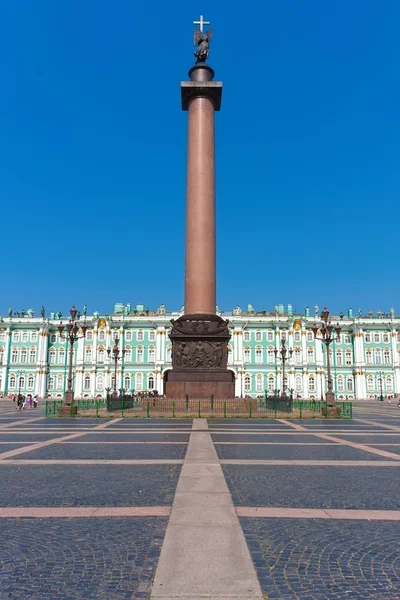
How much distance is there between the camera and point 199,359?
29.8 meters

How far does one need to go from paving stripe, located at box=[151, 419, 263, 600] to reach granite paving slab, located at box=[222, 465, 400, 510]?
0.59m

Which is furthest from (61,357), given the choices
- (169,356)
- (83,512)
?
(83,512)

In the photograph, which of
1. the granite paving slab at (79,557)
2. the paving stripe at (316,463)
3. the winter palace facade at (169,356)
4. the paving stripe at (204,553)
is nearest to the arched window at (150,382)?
the winter palace facade at (169,356)

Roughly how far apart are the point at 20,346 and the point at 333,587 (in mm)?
84812

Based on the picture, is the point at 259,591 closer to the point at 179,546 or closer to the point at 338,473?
the point at 179,546

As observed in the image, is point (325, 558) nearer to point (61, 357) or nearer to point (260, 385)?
point (260, 385)

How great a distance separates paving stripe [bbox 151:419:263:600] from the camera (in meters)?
3.92

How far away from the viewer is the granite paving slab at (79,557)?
13.3 ft

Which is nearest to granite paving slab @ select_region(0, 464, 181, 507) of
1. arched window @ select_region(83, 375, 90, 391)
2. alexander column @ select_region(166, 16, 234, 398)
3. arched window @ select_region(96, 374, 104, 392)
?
alexander column @ select_region(166, 16, 234, 398)

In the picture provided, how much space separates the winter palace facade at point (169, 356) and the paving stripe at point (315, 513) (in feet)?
242

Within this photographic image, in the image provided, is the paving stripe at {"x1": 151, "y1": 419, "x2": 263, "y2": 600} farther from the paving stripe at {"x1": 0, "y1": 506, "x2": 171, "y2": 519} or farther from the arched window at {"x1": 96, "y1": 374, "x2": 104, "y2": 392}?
the arched window at {"x1": 96, "y1": 374, "x2": 104, "y2": 392}

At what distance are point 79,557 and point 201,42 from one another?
37371mm

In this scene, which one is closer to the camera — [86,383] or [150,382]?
[150,382]

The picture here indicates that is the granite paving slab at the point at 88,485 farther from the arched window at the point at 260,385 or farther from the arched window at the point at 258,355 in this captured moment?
the arched window at the point at 258,355
